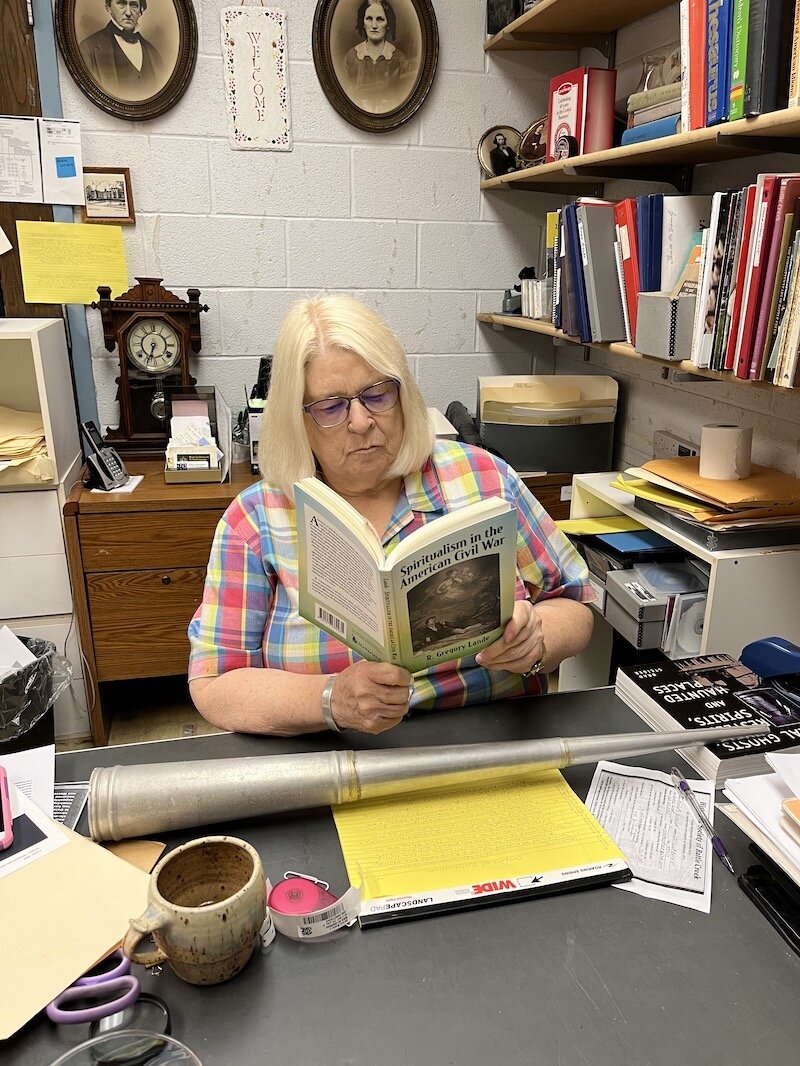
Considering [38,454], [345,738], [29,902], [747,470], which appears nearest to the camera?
[29,902]

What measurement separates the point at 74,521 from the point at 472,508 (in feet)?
5.27

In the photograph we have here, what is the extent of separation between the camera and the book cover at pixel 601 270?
1825mm

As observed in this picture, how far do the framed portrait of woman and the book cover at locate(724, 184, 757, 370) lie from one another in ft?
4.86

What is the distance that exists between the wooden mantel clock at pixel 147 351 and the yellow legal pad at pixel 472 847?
183 centimetres

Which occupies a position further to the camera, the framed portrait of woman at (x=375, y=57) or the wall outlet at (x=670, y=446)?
the framed portrait of woman at (x=375, y=57)

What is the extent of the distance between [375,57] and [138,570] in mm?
1727

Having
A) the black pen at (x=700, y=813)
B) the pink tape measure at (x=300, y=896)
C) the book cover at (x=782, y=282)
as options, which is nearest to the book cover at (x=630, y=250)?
the book cover at (x=782, y=282)

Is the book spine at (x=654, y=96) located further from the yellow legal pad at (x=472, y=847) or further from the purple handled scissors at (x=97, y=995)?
the purple handled scissors at (x=97, y=995)

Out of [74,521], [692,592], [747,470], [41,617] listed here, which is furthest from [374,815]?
[41,617]

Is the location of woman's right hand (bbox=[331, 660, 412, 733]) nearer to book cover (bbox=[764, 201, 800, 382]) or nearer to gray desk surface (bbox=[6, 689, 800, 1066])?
gray desk surface (bbox=[6, 689, 800, 1066])

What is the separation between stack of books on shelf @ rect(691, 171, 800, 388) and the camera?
4.14 ft

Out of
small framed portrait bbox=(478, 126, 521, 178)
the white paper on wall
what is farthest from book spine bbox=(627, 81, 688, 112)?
the white paper on wall

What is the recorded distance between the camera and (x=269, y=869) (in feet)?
2.79

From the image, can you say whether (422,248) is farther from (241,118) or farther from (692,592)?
(692,592)
